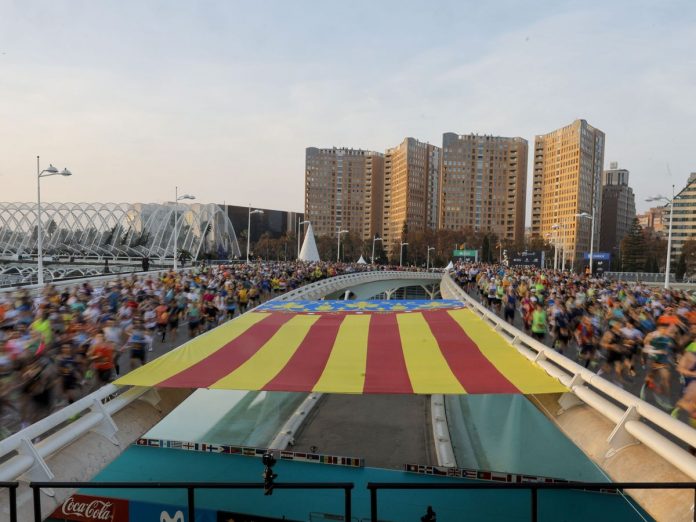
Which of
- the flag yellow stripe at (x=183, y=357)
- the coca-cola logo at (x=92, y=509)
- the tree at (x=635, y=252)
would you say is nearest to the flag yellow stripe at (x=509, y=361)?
the flag yellow stripe at (x=183, y=357)

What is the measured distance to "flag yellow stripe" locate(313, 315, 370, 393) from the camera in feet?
22.5

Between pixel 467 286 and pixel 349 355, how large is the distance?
26186mm

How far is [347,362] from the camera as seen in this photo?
832cm

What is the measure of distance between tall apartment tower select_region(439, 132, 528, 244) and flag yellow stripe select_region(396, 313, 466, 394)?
162 metres

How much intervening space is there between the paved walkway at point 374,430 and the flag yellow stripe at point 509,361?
10.2ft

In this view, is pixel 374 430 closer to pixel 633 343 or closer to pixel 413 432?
pixel 413 432

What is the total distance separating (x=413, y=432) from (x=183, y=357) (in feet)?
23.3

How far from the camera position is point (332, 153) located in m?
190

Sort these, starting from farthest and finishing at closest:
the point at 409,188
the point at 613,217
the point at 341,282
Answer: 1. the point at 613,217
2. the point at 409,188
3. the point at 341,282

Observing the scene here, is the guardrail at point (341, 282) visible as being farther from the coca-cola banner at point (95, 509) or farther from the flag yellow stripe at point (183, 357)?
the coca-cola banner at point (95, 509)

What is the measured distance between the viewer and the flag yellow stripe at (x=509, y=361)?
6.53 m

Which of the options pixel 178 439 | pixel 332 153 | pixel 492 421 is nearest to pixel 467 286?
pixel 492 421

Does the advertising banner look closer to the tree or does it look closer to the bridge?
the bridge

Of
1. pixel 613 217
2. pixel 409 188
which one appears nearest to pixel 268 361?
pixel 409 188
